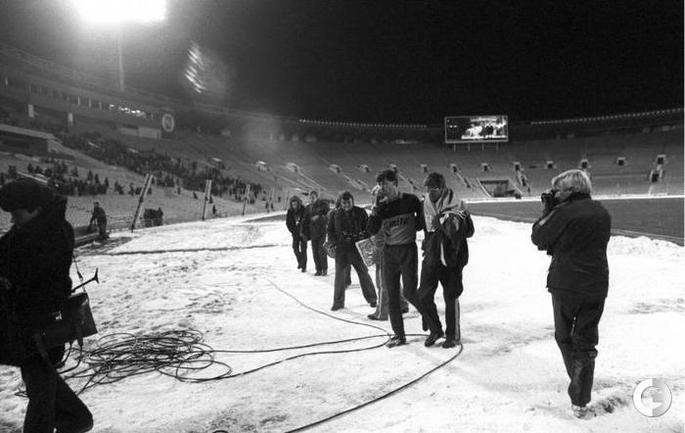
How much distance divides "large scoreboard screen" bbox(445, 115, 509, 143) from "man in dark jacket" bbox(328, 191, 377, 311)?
2455 inches

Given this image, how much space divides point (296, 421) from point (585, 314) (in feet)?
7.18

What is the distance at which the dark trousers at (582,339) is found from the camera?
283 centimetres

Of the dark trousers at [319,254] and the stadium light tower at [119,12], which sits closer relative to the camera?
the dark trousers at [319,254]

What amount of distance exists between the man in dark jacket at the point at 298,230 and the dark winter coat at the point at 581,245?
6.65 meters

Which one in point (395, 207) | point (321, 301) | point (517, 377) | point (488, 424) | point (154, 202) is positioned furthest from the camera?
point (154, 202)

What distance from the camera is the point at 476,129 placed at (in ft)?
214

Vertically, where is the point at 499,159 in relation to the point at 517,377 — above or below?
above

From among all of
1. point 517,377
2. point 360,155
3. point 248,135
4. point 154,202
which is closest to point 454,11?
point 360,155

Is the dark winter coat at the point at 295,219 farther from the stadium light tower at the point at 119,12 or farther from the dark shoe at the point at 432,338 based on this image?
the stadium light tower at the point at 119,12

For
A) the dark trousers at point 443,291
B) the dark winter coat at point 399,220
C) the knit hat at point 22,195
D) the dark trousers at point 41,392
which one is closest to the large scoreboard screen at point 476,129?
the dark winter coat at point 399,220

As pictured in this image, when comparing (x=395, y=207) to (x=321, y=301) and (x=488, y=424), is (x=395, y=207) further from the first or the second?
(x=321, y=301)

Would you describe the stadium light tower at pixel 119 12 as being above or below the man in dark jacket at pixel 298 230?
above

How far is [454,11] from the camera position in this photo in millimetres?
51875
